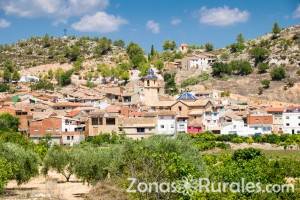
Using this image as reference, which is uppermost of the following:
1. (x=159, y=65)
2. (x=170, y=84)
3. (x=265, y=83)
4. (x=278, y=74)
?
(x=159, y=65)

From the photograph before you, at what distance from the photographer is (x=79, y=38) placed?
168250 mm

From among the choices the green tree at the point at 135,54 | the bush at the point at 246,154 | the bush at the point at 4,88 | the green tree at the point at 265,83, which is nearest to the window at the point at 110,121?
the bush at the point at 246,154

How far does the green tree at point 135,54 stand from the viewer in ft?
437

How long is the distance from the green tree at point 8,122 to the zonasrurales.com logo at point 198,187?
49.5m

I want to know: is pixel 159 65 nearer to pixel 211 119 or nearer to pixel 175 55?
pixel 175 55

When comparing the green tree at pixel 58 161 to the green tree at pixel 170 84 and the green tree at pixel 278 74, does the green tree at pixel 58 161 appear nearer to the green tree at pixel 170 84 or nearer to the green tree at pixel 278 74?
the green tree at pixel 170 84

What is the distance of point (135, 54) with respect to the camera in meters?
145

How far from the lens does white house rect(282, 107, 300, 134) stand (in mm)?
77875

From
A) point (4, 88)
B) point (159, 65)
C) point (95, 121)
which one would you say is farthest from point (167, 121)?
point (159, 65)

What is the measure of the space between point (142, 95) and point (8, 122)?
2795cm

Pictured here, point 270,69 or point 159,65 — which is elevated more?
point 159,65

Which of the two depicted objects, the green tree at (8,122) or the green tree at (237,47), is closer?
the green tree at (8,122)

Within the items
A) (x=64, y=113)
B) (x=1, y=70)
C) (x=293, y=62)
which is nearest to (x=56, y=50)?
(x=1, y=70)

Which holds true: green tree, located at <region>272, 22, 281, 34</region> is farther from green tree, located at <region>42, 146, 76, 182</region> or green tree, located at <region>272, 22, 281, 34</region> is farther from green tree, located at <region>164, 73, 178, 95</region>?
green tree, located at <region>42, 146, 76, 182</region>
